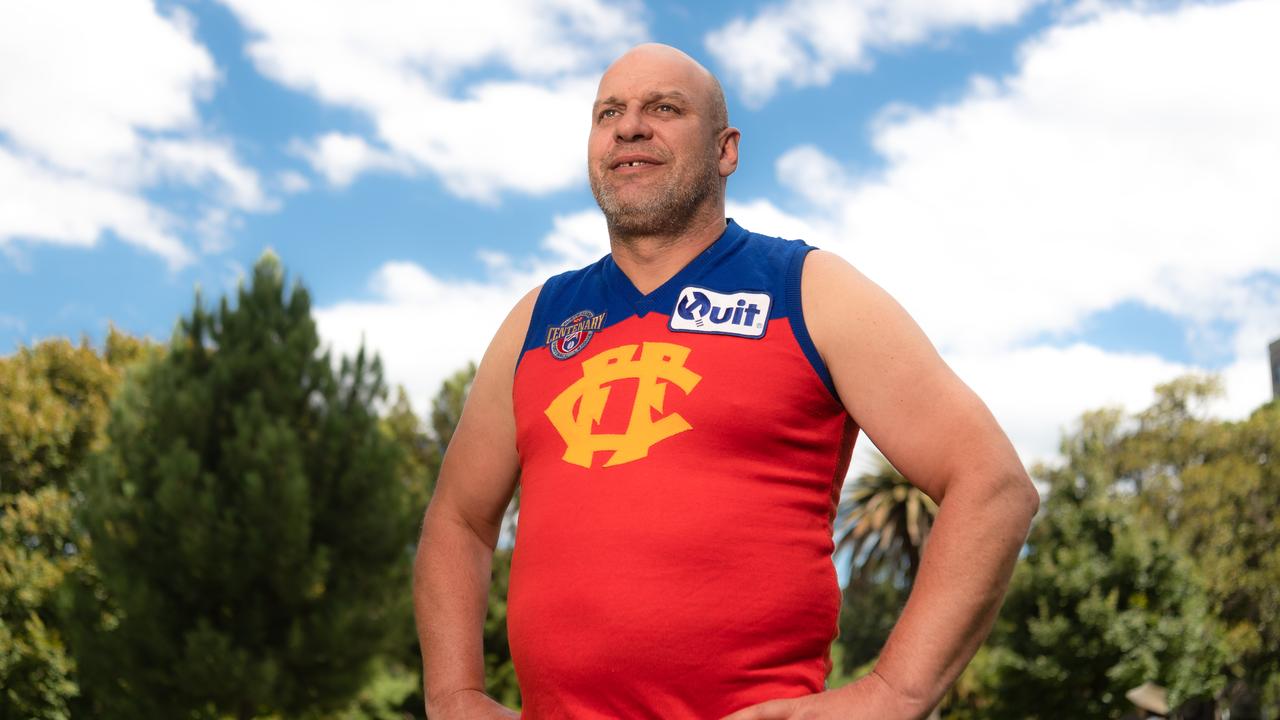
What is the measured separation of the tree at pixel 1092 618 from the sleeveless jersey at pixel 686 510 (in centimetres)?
2625

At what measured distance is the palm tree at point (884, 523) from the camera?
115 feet

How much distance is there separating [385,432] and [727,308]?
22195mm

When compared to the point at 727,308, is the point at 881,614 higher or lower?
lower

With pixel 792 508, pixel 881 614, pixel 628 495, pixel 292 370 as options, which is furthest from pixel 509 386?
pixel 881 614

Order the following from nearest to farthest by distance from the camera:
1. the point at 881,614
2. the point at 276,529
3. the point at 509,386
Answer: the point at 509,386 < the point at 276,529 < the point at 881,614

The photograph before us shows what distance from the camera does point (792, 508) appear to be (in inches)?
87.6

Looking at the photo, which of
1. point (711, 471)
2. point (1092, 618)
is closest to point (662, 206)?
point (711, 471)

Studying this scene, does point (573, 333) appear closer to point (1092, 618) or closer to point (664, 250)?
point (664, 250)

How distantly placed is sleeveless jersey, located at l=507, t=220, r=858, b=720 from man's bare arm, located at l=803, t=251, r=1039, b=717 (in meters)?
0.07

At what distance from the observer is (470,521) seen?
284 cm

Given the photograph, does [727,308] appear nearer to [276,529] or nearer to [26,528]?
[276,529]

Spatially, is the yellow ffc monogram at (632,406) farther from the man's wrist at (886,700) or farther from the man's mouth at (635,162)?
the man's wrist at (886,700)

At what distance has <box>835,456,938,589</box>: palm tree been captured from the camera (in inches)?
1384

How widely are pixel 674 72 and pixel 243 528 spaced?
19.7 meters
